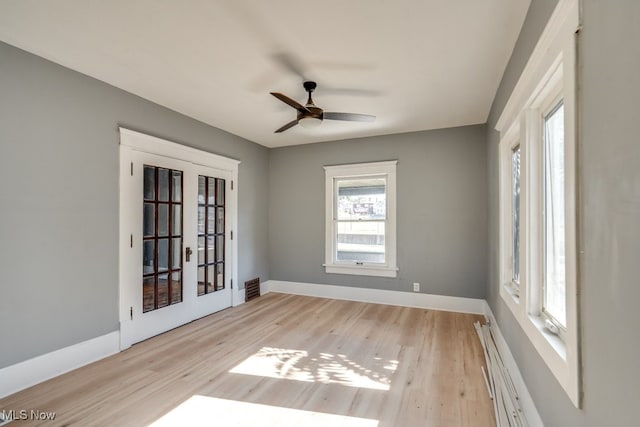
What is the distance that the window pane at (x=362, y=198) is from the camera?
4.96 m

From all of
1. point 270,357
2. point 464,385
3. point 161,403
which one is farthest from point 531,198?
point 161,403

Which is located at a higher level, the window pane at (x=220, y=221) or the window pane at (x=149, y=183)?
the window pane at (x=149, y=183)

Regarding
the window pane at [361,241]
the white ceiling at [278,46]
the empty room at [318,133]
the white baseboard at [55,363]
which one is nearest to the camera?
the empty room at [318,133]

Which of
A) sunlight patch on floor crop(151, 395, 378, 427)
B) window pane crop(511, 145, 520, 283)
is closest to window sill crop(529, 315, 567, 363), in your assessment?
window pane crop(511, 145, 520, 283)

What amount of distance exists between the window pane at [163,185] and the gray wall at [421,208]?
232 centimetres

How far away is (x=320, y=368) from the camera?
9.07ft

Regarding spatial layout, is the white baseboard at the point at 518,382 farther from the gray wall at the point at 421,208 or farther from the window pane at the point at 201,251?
the window pane at the point at 201,251

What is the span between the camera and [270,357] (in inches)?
117

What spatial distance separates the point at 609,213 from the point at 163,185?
12.7 ft

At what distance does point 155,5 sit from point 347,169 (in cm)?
353

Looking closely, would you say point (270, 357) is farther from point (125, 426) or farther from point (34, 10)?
point (34, 10)

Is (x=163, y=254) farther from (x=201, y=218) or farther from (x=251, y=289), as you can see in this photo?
(x=251, y=289)

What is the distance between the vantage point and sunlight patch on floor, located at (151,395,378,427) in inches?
79.2

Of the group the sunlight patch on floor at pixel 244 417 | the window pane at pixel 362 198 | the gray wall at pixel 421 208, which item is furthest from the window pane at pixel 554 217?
the window pane at pixel 362 198
